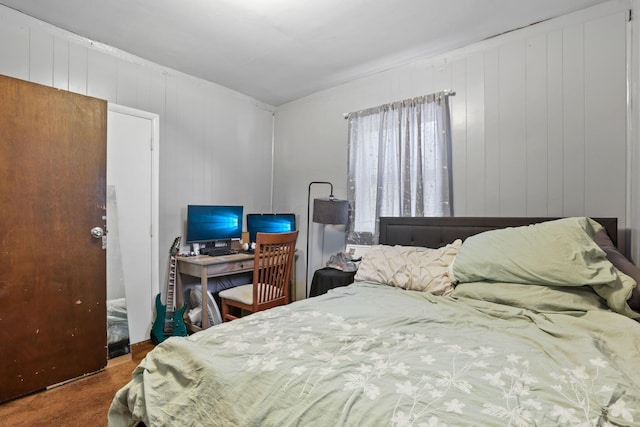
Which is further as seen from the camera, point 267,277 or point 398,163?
point 398,163

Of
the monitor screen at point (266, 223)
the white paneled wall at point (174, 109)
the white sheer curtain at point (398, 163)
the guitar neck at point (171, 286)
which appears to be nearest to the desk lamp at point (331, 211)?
the white sheer curtain at point (398, 163)

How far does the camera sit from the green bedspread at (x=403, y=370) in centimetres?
76

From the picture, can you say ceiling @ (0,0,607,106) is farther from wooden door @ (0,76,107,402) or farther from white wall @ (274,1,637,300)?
wooden door @ (0,76,107,402)

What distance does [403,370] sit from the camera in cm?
94

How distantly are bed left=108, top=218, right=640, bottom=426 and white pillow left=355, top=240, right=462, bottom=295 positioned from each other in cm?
1

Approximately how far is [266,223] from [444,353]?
276 cm

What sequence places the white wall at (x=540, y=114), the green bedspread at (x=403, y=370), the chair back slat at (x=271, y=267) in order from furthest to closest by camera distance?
the chair back slat at (x=271, y=267), the white wall at (x=540, y=114), the green bedspread at (x=403, y=370)

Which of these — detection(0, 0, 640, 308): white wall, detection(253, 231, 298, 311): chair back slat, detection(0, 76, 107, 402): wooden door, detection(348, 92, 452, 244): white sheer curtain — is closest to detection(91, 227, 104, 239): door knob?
detection(0, 76, 107, 402): wooden door

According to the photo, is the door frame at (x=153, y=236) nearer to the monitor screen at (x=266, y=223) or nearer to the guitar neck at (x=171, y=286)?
the guitar neck at (x=171, y=286)

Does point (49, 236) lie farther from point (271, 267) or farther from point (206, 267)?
point (271, 267)

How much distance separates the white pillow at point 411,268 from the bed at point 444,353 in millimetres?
14

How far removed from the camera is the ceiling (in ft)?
6.88

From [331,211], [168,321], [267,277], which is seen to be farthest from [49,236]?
[331,211]

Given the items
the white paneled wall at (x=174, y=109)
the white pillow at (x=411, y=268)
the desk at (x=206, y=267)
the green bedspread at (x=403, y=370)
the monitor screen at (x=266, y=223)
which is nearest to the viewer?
the green bedspread at (x=403, y=370)
